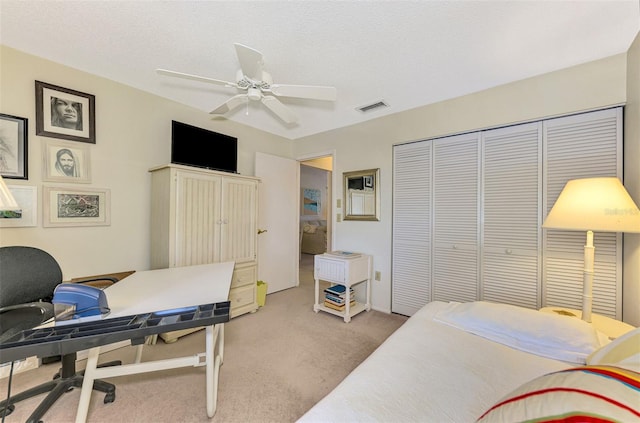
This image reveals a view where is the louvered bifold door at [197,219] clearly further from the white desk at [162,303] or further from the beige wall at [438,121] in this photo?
the beige wall at [438,121]

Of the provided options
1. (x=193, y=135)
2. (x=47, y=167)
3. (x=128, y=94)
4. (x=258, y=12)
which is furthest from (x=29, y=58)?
(x=258, y=12)

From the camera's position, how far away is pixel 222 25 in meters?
1.56

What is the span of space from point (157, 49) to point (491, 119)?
294 cm

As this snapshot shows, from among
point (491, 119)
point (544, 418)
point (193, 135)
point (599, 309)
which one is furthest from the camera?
point (193, 135)

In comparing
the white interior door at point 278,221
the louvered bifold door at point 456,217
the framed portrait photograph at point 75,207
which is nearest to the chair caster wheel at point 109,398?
the framed portrait photograph at point 75,207

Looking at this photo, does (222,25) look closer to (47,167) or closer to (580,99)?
(47,167)

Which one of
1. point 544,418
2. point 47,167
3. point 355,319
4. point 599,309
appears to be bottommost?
point 355,319

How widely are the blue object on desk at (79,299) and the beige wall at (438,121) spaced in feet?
8.33

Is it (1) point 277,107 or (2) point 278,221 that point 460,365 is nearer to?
(1) point 277,107

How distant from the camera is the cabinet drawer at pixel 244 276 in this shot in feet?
8.87

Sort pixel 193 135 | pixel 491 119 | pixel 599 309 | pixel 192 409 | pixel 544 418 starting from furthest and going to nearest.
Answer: pixel 193 135 → pixel 491 119 → pixel 599 309 → pixel 192 409 → pixel 544 418

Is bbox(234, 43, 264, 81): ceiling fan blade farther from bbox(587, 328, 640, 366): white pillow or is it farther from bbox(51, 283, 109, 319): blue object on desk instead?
bbox(587, 328, 640, 366): white pillow

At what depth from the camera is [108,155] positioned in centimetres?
224

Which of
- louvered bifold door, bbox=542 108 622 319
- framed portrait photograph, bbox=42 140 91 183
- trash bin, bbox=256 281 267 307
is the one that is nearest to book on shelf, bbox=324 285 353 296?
trash bin, bbox=256 281 267 307
